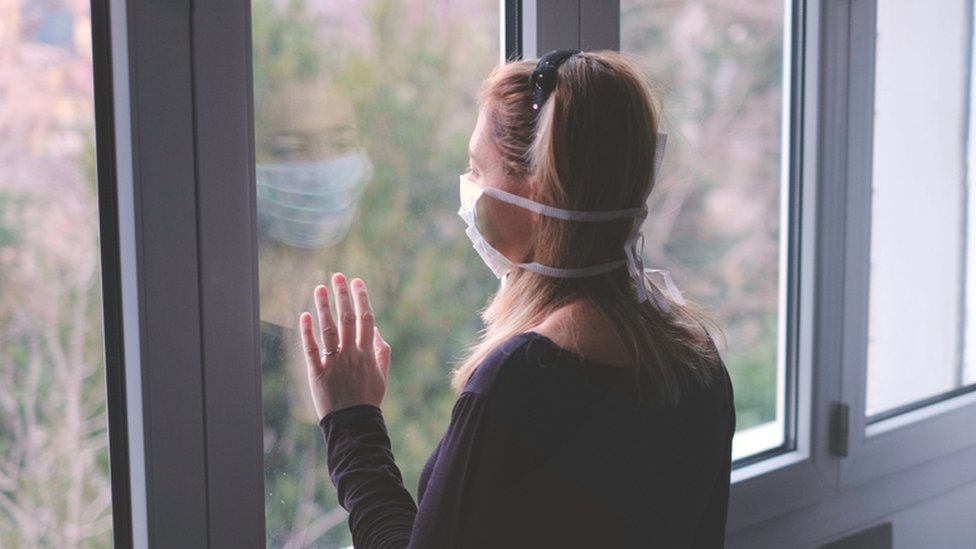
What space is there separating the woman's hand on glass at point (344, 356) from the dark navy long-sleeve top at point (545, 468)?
118 mm

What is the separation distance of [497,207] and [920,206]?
1556 millimetres

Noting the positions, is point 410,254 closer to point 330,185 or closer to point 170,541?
point 330,185

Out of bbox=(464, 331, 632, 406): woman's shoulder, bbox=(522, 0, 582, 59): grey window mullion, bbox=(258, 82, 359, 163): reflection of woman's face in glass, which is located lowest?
bbox=(464, 331, 632, 406): woman's shoulder

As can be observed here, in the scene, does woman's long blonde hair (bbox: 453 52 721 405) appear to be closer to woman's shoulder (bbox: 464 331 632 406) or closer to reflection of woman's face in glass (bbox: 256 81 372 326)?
Result: woman's shoulder (bbox: 464 331 632 406)

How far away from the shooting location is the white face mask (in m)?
1.09

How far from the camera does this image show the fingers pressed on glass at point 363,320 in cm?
124

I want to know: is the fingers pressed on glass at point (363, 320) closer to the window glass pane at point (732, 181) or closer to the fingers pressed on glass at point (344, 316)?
the fingers pressed on glass at point (344, 316)

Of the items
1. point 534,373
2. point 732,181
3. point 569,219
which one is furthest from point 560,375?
point 732,181

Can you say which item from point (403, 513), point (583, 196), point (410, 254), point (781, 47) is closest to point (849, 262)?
point (781, 47)

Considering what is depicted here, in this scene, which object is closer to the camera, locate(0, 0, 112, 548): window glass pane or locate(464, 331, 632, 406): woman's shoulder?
locate(464, 331, 632, 406): woman's shoulder

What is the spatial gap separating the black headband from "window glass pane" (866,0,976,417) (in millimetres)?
1303

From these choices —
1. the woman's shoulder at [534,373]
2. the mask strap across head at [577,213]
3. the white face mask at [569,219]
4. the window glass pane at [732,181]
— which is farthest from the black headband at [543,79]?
the window glass pane at [732,181]

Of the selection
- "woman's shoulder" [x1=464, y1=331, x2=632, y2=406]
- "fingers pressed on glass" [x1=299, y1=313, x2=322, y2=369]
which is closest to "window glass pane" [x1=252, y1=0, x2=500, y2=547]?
"fingers pressed on glass" [x1=299, y1=313, x2=322, y2=369]

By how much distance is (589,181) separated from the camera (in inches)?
42.5
